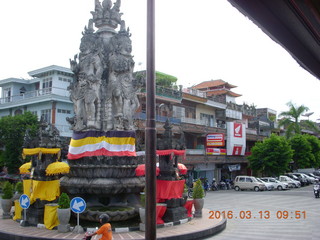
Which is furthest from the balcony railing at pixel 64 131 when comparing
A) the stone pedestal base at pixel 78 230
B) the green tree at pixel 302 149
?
the green tree at pixel 302 149

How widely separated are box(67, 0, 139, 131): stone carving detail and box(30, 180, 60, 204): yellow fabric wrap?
105 inches

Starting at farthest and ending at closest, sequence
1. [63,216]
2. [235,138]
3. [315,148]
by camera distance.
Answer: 1. [315,148]
2. [235,138]
3. [63,216]

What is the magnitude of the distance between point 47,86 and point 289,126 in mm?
32682

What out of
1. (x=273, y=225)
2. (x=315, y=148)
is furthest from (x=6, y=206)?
(x=315, y=148)

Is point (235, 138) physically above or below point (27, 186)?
above

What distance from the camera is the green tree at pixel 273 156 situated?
38.5 metres

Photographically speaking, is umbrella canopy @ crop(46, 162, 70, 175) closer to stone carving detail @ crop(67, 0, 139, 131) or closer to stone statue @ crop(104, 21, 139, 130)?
stone carving detail @ crop(67, 0, 139, 131)

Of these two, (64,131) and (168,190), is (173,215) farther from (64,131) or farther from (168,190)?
(64,131)

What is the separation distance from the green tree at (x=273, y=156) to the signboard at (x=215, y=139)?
550 cm

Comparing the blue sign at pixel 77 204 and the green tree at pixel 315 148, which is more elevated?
the green tree at pixel 315 148

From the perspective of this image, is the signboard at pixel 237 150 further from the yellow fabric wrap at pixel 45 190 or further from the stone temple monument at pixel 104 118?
the yellow fabric wrap at pixel 45 190

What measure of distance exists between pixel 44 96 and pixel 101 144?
20.0 metres

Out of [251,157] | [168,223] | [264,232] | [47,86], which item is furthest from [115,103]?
[251,157]

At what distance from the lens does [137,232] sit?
12.5m
